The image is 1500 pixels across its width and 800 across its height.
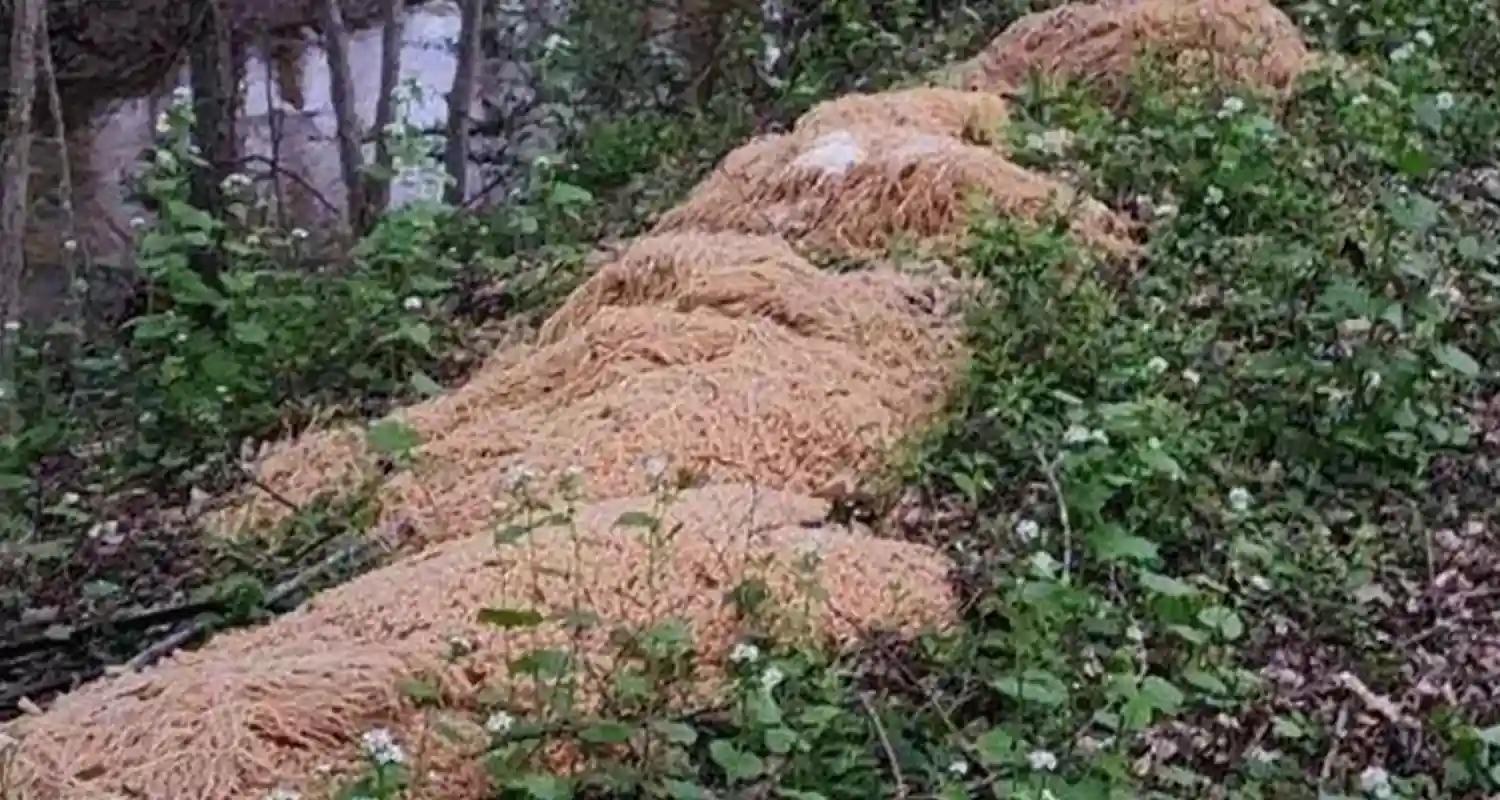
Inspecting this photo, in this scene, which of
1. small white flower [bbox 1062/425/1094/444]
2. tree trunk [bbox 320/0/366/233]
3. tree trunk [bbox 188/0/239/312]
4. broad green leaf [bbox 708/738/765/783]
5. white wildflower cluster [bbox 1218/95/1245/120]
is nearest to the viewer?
broad green leaf [bbox 708/738/765/783]

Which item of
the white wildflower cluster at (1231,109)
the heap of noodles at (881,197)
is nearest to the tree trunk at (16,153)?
the heap of noodles at (881,197)

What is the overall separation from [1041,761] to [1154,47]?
3.50m

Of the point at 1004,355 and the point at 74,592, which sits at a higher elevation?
the point at 1004,355

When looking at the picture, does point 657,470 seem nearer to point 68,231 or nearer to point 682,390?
point 682,390

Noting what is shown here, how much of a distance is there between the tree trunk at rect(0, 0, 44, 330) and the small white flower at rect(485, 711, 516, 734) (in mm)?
3567

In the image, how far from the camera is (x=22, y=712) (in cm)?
350

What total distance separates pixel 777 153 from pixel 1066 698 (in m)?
2.50

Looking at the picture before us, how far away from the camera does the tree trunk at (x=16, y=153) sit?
6086 mm

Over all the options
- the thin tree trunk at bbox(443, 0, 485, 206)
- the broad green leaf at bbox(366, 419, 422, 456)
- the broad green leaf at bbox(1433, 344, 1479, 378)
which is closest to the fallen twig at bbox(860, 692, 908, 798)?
the broad green leaf at bbox(366, 419, 422, 456)

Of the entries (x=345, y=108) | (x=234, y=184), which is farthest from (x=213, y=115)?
(x=234, y=184)

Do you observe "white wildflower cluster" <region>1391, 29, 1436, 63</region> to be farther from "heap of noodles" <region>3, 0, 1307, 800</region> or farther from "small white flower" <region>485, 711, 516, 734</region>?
"small white flower" <region>485, 711, 516, 734</region>

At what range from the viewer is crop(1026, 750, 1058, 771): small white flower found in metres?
2.70

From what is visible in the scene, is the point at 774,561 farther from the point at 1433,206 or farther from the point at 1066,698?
the point at 1433,206

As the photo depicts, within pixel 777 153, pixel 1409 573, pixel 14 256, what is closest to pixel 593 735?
pixel 1409 573
